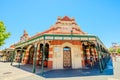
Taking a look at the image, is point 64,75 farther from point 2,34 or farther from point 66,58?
point 2,34

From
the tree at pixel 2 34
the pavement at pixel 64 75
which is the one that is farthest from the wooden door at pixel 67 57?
the tree at pixel 2 34

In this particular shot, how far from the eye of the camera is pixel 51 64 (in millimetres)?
15766

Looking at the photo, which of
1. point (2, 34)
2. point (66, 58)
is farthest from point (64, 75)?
point (2, 34)

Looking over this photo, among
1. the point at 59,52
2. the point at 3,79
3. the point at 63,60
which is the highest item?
the point at 59,52

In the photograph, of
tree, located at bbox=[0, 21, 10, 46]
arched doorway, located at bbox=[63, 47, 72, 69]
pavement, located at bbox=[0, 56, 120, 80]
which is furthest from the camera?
tree, located at bbox=[0, 21, 10, 46]

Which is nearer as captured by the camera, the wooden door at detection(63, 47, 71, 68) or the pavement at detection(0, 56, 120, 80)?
the pavement at detection(0, 56, 120, 80)

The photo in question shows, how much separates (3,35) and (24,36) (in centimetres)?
643

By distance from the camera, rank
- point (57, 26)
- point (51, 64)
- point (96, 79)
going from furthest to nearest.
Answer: point (57, 26) < point (51, 64) < point (96, 79)

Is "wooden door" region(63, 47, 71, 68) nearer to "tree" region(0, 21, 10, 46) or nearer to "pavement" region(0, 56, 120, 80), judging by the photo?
"pavement" region(0, 56, 120, 80)

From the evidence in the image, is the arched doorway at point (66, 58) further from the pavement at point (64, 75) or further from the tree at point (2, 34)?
the tree at point (2, 34)

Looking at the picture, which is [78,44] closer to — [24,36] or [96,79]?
[96,79]

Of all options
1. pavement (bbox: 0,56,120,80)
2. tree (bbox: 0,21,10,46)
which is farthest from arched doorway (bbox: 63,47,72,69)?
tree (bbox: 0,21,10,46)

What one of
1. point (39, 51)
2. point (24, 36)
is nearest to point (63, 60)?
point (39, 51)

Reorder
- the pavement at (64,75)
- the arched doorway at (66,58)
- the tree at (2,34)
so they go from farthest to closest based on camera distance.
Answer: the tree at (2,34) → the arched doorway at (66,58) → the pavement at (64,75)
